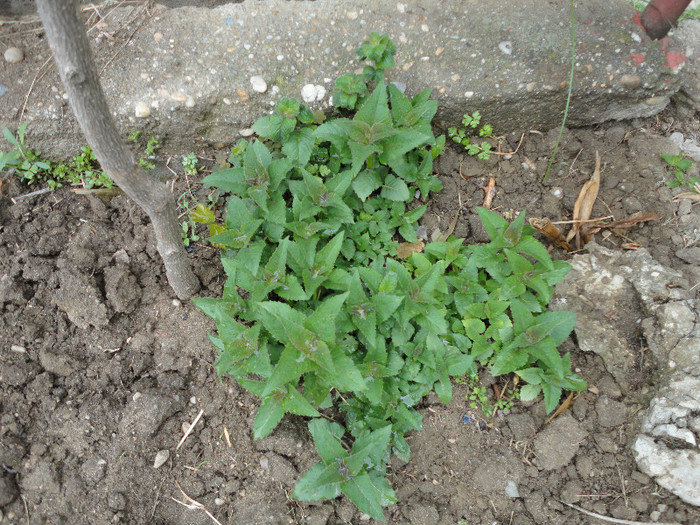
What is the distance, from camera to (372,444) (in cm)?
243

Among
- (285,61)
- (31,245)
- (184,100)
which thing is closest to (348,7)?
(285,61)

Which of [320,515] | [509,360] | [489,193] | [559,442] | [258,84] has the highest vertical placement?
[258,84]

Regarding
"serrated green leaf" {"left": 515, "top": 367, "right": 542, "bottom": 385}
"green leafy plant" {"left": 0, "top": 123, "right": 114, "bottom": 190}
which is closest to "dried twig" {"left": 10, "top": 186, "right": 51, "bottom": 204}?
"green leafy plant" {"left": 0, "top": 123, "right": 114, "bottom": 190}

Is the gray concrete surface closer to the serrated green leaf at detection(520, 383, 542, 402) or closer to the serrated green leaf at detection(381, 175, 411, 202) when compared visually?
the serrated green leaf at detection(381, 175, 411, 202)

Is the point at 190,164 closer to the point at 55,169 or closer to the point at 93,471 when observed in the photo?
the point at 55,169

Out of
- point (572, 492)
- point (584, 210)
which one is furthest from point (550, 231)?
point (572, 492)

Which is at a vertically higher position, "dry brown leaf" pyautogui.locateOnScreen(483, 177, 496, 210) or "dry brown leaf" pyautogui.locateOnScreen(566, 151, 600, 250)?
"dry brown leaf" pyautogui.locateOnScreen(483, 177, 496, 210)

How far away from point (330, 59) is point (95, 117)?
163 cm

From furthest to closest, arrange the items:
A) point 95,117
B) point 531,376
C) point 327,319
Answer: point 531,376 → point 327,319 → point 95,117

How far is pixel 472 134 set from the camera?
A: 3.38 meters

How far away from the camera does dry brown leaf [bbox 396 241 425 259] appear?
3.10 m

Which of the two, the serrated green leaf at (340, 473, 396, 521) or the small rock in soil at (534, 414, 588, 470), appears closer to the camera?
the serrated green leaf at (340, 473, 396, 521)

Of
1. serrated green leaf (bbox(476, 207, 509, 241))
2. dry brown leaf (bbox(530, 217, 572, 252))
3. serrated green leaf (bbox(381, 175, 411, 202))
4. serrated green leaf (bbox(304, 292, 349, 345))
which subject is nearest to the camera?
serrated green leaf (bbox(304, 292, 349, 345))

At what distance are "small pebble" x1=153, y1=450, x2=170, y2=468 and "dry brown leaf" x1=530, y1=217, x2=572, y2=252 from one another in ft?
8.02
